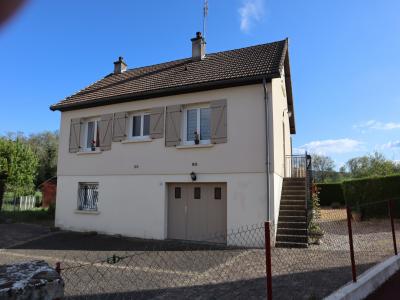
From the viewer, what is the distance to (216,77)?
13.4 meters

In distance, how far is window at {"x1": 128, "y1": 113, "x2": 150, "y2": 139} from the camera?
48.3 feet

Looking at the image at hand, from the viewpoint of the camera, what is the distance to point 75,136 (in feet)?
53.2

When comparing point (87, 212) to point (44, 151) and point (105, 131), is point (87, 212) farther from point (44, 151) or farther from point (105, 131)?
point (44, 151)

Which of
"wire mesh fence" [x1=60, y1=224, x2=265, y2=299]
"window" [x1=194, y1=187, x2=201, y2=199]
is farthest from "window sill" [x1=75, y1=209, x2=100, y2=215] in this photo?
"window" [x1=194, y1=187, x2=201, y2=199]

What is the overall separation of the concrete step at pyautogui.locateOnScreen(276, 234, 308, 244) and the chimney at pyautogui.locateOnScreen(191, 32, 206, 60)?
28.7 ft

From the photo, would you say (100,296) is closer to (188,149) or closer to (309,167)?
(188,149)

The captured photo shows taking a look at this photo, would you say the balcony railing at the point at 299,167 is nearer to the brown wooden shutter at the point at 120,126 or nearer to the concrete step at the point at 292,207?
the concrete step at the point at 292,207

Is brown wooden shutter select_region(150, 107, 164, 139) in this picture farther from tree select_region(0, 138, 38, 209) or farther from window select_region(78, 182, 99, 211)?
tree select_region(0, 138, 38, 209)

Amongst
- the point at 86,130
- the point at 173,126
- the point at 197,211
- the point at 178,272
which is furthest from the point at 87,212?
the point at 178,272

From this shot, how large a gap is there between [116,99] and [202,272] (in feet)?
29.3

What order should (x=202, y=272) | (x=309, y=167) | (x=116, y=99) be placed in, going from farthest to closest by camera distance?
(x=116, y=99) < (x=309, y=167) < (x=202, y=272)

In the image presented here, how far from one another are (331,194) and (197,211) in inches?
671

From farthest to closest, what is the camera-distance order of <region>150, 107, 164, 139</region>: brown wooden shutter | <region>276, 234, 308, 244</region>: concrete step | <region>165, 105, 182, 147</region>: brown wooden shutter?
<region>150, 107, 164, 139</region>: brown wooden shutter < <region>165, 105, 182, 147</region>: brown wooden shutter < <region>276, 234, 308, 244</region>: concrete step

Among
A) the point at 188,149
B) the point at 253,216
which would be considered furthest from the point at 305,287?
the point at 188,149
